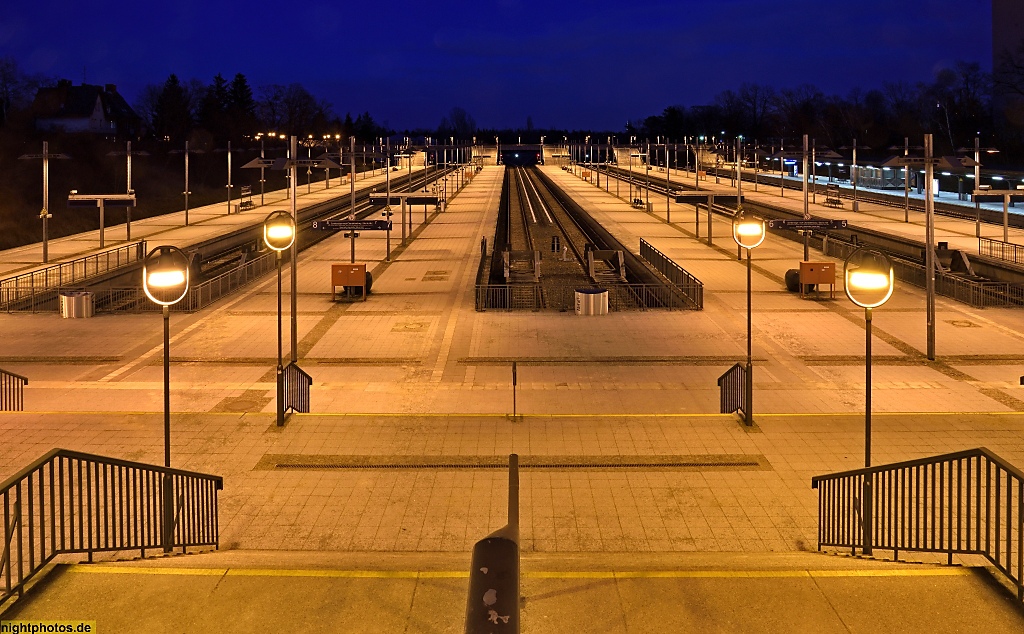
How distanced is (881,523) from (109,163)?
68.6 meters

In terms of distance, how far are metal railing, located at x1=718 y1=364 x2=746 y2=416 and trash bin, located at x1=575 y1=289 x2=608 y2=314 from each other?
9072mm

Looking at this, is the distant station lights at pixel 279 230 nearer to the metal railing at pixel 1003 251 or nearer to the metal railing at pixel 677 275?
the metal railing at pixel 677 275

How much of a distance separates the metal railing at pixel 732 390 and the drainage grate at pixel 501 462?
9.14 feet

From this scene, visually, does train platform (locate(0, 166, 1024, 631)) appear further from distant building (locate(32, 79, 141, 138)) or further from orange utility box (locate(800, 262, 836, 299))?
distant building (locate(32, 79, 141, 138))

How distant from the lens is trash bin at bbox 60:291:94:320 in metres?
24.1

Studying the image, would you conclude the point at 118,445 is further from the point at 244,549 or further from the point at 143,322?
the point at 143,322

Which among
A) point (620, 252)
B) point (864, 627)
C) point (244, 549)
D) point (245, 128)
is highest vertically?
point (245, 128)

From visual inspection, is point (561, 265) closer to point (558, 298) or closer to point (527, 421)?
point (558, 298)

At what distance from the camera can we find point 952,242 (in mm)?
37500

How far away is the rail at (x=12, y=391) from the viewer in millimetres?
15750

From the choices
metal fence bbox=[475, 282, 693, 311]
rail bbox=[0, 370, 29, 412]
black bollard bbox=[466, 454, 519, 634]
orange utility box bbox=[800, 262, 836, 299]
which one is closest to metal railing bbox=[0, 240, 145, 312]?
rail bbox=[0, 370, 29, 412]

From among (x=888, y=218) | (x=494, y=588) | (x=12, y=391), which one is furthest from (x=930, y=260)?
(x=888, y=218)

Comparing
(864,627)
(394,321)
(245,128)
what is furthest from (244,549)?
(245,128)

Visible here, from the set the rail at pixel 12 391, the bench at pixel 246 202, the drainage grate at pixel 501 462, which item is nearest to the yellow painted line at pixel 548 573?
the drainage grate at pixel 501 462
